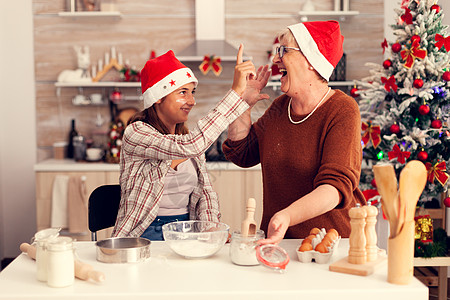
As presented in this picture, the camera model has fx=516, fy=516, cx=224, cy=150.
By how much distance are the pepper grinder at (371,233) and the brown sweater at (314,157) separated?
0.18 m

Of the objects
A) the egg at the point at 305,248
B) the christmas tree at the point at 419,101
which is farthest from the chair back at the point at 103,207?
the christmas tree at the point at 419,101

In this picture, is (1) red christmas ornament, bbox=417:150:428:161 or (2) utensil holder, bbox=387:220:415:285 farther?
(1) red christmas ornament, bbox=417:150:428:161

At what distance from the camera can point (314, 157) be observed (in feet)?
5.58

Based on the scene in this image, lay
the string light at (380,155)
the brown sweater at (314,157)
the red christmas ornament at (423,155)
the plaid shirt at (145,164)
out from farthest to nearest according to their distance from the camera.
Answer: the string light at (380,155)
the red christmas ornament at (423,155)
the plaid shirt at (145,164)
the brown sweater at (314,157)

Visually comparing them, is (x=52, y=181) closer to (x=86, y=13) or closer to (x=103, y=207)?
(x=86, y=13)

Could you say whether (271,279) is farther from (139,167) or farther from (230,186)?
(230,186)

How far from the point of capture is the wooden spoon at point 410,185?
1208mm

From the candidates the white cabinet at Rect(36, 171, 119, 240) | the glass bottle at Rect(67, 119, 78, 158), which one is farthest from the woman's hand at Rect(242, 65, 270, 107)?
the glass bottle at Rect(67, 119, 78, 158)

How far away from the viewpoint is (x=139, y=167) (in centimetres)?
205

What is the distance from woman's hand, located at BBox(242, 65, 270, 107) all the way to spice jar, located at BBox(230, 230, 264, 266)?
67cm

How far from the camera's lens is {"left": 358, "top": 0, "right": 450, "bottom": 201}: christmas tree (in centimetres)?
325

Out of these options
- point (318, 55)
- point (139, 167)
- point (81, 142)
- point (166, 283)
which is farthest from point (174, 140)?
point (81, 142)

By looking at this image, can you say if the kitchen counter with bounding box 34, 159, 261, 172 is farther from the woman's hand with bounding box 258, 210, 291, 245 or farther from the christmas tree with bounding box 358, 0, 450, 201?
the woman's hand with bounding box 258, 210, 291, 245

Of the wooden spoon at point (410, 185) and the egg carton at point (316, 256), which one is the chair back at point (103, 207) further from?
the wooden spoon at point (410, 185)
